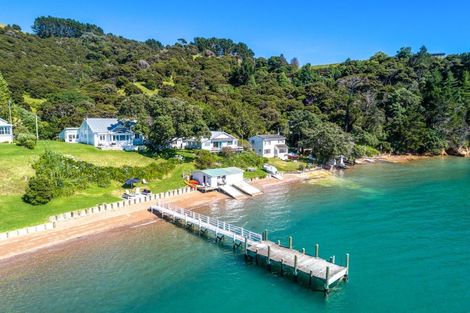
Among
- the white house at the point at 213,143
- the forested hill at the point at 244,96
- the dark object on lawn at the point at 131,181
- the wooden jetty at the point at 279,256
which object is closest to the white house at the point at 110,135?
the forested hill at the point at 244,96

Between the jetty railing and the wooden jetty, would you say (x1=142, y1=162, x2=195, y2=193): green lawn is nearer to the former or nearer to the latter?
the jetty railing

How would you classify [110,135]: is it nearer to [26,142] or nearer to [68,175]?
[26,142]

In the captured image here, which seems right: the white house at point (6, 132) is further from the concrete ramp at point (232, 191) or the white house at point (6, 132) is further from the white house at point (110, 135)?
the concrete ramp at point (232, 191)

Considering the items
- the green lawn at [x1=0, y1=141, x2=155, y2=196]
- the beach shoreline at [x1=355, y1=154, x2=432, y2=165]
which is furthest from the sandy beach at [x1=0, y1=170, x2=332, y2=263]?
the beach shoreline at [x1=355, y1=154, x2=432, y2=165]

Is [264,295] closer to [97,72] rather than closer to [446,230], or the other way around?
[446,230]

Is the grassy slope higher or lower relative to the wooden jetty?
higher
